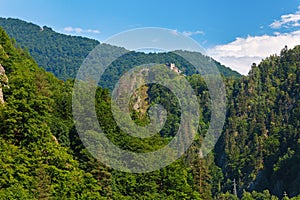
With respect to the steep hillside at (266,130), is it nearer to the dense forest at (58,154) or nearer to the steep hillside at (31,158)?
the dense forest at (58,154)

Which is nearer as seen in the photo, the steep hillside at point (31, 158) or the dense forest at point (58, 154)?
the steep hillside at point (31, 158)

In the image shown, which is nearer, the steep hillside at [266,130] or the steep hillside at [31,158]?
the steep hillside at [31,158]

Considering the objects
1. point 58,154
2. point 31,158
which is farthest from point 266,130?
point 31,158

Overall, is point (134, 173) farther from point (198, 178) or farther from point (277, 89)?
point (277, 89)

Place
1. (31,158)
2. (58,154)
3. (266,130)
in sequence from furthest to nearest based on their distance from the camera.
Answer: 1. (266,130)
2. (58,154)
3. (31,158)

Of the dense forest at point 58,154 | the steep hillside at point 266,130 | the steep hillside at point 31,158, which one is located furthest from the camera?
the steep hillside at point 266,130

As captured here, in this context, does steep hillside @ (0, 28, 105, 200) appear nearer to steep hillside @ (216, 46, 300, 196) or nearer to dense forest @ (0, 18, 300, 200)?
dense forest @ (0, 18, 300, 200)

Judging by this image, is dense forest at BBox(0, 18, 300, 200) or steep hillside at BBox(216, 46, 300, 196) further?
steep hillside at BBox(216, 46, 300, 196)

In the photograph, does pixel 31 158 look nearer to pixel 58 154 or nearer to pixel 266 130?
pixel 58 154

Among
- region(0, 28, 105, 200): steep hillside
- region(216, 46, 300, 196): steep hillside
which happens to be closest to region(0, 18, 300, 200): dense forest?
region(0, 28, 105, 200): steep hillside

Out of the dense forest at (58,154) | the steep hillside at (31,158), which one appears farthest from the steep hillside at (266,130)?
the steep hillside at (31,158)

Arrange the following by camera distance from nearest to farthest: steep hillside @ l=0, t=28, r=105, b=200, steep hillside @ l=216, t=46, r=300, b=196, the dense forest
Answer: steep hillside @ l=0, t=28, r=105, b=200 → the dense forest → steep hillside @ l=216, t=46, r=300, b=196

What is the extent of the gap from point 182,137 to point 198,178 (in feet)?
286

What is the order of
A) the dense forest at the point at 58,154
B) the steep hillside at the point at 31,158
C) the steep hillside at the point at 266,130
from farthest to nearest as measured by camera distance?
1. the steep hillside at the point at 266,130
2. the dense forest at the point at 58,154
3. the steep hillside at the point at 31,158
